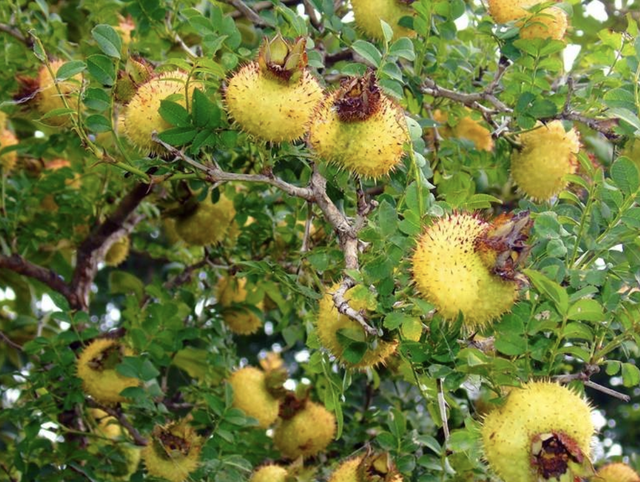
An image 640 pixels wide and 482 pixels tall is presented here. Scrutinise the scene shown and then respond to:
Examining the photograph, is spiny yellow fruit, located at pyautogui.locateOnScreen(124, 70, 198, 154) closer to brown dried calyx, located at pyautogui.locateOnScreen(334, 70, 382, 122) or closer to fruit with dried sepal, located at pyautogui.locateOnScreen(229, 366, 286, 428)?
brown dried calyx, located at pyautogui.locateOnScreen(334, 70, 382, 122)

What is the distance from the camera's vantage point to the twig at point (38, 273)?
8.43 ft

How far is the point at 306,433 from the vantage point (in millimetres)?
2373

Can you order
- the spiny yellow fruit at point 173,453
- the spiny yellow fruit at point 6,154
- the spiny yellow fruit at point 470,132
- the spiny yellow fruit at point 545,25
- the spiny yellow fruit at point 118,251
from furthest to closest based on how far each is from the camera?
the spiny yellow fruit at point 118,251 → the spiny yellow fruit at point 6,154 → the spiny yellow fruit at point 470,132 → the spiny yellow fruit at point 173,453 → the spiny yellow fruit at point 545,25

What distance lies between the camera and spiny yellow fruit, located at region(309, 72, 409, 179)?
1453 mm

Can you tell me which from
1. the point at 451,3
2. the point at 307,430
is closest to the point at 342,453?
the point at 307,430

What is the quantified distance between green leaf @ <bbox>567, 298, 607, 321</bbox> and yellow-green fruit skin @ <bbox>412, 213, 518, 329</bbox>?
0.10 meters

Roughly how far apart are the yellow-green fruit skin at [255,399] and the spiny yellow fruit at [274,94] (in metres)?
1.01

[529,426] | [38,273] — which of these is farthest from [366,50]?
[38,273]

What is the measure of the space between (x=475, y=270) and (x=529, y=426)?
0.24 m

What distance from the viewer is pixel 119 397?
2164 mm

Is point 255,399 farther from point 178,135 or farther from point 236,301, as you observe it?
point 178,135

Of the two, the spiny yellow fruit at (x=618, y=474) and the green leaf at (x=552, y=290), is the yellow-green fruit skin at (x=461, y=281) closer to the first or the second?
the green leaf at (x=552, y=290)

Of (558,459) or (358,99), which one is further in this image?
(358,99)

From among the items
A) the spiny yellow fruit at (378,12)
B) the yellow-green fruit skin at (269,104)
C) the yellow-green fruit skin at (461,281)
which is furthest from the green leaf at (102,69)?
the yellow-green fruit skin at (461,281)
